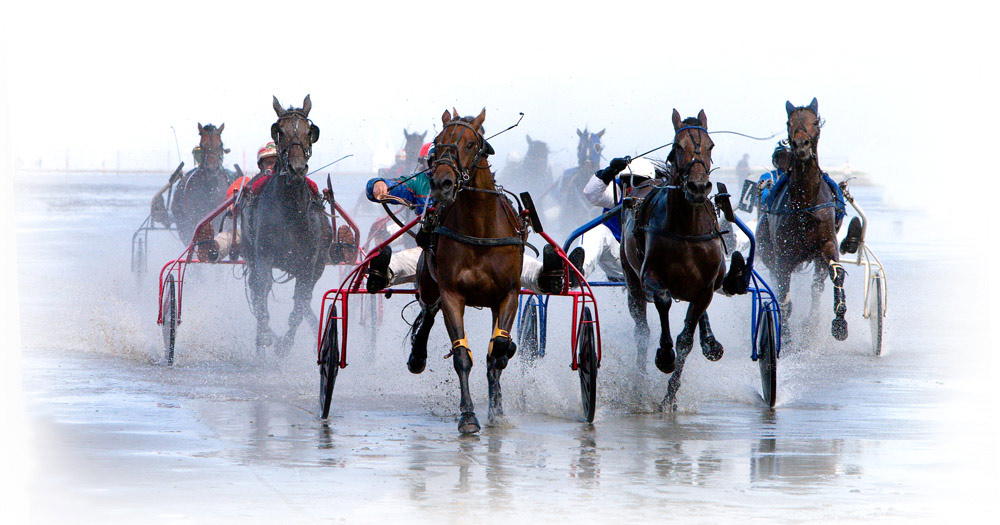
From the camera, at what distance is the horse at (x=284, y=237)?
1312 centimetres

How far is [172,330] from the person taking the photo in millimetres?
12727

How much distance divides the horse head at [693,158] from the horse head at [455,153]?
1369 mm

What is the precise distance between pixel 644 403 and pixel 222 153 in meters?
10.00

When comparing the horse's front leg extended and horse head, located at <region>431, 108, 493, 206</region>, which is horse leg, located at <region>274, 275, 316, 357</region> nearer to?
the horse's front leg extended

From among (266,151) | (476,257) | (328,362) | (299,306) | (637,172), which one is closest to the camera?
(476,257)

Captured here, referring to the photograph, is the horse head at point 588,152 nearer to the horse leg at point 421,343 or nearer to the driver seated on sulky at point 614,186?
the driver seated on sulky at point 614,186

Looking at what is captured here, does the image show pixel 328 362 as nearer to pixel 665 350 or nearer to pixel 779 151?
pixel 665 350

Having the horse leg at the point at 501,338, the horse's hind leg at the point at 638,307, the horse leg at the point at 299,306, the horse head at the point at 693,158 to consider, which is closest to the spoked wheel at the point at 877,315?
the horse's hind leg at the point at 638,307

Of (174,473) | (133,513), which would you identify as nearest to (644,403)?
(174,473)

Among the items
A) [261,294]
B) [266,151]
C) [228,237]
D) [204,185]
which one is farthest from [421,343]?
[204,185]

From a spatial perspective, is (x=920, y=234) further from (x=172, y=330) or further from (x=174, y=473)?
(x=174, y=473)

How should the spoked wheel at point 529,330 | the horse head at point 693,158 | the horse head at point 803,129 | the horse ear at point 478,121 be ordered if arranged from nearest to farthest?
the horse ear at point 478,121
the horse head at point 693,158
the spoked wheel at point 529,330
the horse head at point 803,129

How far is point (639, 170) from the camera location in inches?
439

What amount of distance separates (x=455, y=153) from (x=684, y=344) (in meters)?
2.56
